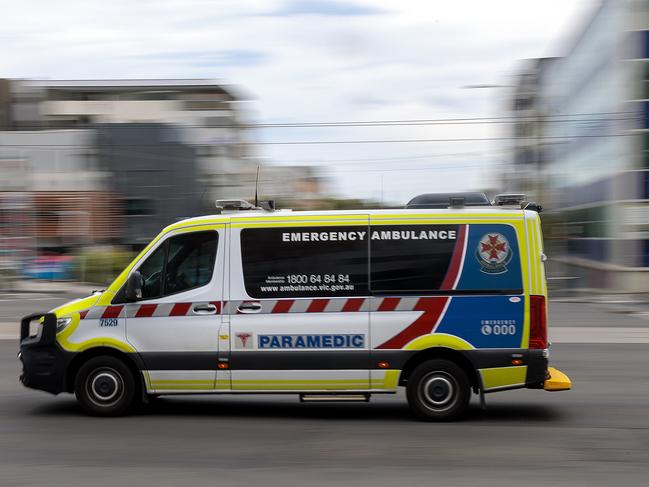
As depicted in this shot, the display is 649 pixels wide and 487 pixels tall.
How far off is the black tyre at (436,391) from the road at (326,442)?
0.13 metres

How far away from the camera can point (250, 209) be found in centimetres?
895

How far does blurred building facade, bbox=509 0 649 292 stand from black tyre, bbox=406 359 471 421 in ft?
77.5

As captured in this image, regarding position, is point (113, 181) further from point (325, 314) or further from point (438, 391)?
point (438, 391)

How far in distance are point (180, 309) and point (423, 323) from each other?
2.24 meters

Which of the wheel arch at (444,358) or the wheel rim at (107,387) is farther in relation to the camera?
the wheel rim at (107,387)

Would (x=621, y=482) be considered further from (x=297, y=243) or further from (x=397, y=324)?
(x=297, y=243)

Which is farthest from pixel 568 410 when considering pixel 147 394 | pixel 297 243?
pixel 147 394

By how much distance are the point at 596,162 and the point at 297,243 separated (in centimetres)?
2900

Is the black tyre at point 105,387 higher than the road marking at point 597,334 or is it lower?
higher

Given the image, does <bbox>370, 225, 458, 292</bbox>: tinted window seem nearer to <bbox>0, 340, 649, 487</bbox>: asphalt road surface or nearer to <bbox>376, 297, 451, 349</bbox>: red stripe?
<bbox>376, 297, 451, 349</bbox>: red stripe

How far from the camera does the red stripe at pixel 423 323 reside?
8.28m

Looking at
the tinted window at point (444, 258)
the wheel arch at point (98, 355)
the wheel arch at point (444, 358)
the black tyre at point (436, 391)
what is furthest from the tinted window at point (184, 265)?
the black tyre at point (436, 391)

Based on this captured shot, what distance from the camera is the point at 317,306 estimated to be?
27.5ft

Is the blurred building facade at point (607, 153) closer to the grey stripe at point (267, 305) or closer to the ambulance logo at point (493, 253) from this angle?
the ambulance logo at point (493, 253)
